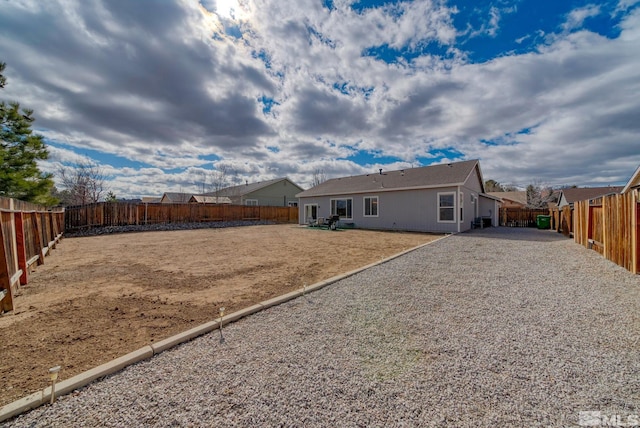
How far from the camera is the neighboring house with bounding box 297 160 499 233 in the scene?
547 inches

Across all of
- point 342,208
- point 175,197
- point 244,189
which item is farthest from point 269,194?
point 175,197

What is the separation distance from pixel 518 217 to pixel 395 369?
2414 cm

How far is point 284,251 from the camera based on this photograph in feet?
28.5

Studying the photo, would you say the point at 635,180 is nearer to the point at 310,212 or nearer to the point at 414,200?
the point at 414,200

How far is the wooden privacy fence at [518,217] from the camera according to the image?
66.7ft

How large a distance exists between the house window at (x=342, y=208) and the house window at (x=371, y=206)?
1.35 m

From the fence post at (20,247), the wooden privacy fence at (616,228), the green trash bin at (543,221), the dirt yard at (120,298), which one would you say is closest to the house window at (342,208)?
the dirt yard at (120,298)

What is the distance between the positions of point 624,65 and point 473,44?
483cm

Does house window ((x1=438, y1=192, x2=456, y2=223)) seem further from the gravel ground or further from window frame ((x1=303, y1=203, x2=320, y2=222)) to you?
the gravel ground

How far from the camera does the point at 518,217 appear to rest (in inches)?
813

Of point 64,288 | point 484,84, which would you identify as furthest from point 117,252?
point 484,84

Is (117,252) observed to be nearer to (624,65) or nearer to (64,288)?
(64,288)

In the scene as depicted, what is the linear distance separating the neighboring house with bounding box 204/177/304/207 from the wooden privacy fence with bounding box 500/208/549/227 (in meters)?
23.7

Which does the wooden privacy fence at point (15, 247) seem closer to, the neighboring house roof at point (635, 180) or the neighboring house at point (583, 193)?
the neighboring house roof at point (635, 180)
